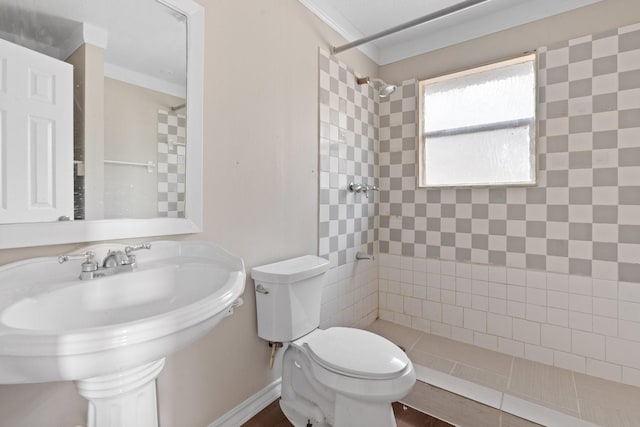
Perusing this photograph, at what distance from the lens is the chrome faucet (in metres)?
0.89

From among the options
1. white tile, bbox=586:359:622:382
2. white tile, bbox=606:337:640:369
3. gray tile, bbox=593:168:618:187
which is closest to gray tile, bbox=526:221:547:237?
gray tile, bbox=593:168:618:187

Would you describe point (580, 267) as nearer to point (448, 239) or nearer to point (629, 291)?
point (629, 291)

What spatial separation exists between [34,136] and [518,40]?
8.45 ft

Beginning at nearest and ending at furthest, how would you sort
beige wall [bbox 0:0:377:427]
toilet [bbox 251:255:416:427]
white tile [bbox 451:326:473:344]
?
toilet [bbox 251:255:416:427], beige wall [bbox 0:0:377:427], white tile [bbox 451:326:473:344]

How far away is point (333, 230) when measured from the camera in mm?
2025

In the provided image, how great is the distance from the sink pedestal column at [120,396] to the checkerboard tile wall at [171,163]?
57cm

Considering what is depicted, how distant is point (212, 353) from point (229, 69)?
4.19 ft

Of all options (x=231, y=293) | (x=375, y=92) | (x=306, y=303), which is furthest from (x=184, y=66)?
(x=375, y=92)

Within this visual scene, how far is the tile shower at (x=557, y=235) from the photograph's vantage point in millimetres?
→ 1690

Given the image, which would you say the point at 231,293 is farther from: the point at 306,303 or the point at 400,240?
the point at 400,240

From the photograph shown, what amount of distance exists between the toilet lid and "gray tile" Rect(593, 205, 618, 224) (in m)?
1.49

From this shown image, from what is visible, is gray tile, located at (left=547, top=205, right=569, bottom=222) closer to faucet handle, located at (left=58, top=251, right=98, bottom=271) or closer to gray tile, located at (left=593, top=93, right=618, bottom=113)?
gray tile, located at (left=593, top=93, right=618, bottom=113)

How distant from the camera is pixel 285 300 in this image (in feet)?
4.55

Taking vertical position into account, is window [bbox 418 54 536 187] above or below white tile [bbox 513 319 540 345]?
above
